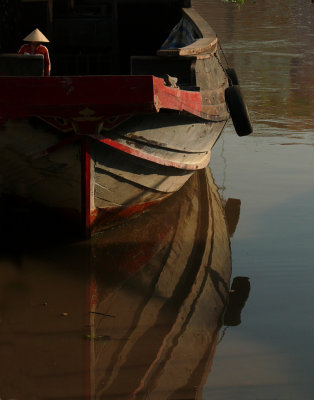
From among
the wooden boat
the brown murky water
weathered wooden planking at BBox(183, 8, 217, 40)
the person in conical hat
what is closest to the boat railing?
the wooden boat

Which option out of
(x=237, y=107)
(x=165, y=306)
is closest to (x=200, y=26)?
(x=237, y=107)

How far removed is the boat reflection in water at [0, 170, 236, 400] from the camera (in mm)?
4402

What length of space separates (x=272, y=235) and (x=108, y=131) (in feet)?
5.68

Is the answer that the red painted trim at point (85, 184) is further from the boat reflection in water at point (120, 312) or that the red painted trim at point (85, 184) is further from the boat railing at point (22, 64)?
the boat railing at point (22, 64)

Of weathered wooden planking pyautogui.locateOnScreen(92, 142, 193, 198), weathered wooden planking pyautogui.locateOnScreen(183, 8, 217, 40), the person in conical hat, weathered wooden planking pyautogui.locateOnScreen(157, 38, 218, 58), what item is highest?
weathered wooden planking pyautogui.locateOnScreen(157, 38, 218, 58)

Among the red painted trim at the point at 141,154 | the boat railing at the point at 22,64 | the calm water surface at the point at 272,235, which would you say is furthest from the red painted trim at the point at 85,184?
the calm water surface at the point at 272,235

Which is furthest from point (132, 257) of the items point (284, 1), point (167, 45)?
point (284, 1)

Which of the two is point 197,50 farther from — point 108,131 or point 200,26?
point 108,131

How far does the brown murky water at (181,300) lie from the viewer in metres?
4.40

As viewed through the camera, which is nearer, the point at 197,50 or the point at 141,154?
the point at 141,154

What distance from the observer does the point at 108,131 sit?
600cm

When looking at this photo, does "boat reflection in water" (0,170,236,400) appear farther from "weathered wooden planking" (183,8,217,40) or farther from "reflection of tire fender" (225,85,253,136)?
"weathered wooden planking" (183,8,217,40)

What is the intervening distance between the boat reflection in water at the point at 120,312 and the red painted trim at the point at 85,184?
0.18m

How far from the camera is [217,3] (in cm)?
2959
